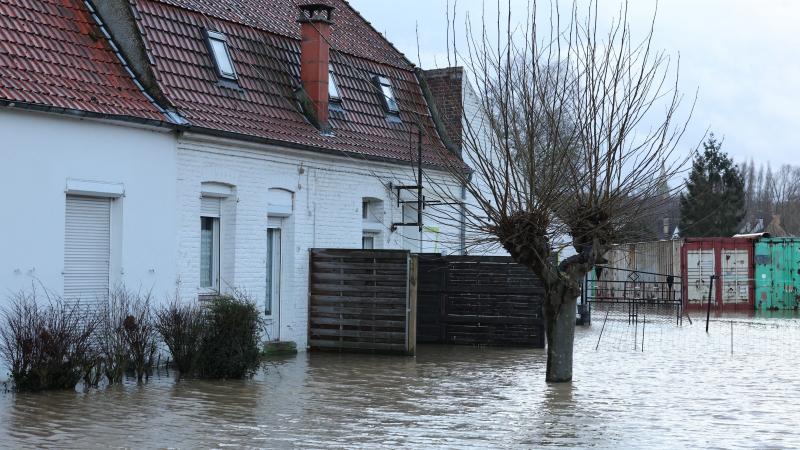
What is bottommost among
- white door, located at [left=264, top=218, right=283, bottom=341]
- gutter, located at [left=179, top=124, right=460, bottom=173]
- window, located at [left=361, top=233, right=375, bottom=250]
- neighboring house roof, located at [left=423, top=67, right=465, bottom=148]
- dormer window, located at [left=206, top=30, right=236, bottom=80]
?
white door, located at [left=264, top=218, right=283, bottom=341]

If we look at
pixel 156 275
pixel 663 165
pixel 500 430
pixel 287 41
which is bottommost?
pixel 500 430

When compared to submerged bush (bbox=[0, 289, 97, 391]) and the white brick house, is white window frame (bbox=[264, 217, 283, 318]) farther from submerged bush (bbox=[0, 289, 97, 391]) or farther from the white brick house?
submerged bush (bbox=[0, 289, 97, 391])

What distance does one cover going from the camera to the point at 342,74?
83.5 feet

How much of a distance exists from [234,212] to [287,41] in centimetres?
466

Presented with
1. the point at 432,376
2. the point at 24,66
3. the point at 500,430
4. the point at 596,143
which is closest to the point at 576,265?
the point at 596,143

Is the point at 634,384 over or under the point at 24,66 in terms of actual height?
under

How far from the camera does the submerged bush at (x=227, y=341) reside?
17375 mm

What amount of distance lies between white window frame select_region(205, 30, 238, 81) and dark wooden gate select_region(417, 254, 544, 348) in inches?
239

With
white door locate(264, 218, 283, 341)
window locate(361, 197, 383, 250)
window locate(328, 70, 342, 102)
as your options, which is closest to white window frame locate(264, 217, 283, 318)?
white door locate(264, 218, 283, 341)

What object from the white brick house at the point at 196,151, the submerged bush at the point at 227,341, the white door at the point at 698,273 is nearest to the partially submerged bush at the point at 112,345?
the white brick house at the point at 196,151

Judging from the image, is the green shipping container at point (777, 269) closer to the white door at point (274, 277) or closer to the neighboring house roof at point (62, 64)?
the white door at point (274, 277)

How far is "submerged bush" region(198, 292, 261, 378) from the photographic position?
17375mm

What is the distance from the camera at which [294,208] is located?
75.2 ft

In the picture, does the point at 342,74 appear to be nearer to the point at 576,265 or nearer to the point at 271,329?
the point at 271,329
